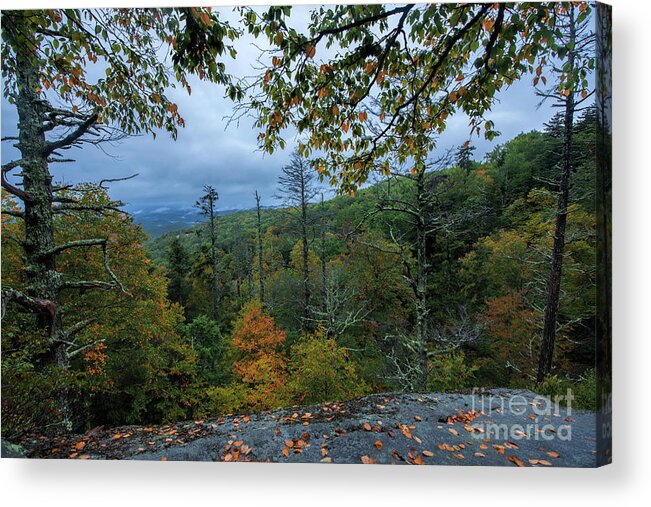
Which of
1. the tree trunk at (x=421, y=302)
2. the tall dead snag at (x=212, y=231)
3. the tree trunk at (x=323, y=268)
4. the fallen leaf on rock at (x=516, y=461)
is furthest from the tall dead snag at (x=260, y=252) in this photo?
the fallen leaf on rock at (x=516, y=461)

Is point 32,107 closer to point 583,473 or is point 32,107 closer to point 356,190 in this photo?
point 356,190

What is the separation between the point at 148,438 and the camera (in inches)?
99.0

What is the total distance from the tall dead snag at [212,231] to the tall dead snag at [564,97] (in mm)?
3155

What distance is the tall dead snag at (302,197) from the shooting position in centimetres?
281

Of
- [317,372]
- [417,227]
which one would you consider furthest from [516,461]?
[417,227]

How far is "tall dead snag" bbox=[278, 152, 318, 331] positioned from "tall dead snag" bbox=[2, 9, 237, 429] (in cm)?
102

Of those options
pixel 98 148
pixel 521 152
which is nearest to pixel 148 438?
pixel 98 148

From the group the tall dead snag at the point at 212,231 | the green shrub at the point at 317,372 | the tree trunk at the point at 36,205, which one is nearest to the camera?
the tree trunk at the point at 36,205

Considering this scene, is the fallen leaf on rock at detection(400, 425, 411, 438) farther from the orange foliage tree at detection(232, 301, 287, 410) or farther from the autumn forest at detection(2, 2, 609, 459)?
the orange foliage tree at detection(232, 301, 287, 410)

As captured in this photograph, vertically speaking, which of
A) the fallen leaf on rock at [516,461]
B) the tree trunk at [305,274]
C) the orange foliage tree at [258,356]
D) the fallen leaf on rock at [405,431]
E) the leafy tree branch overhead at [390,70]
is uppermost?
the leafy tree branch overhead at [390,70]

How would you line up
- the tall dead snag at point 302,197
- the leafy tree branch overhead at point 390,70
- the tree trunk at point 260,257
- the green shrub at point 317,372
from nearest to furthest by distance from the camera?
the leafy tree branch overhead at point 390,70, the tall dead snag at point 302,197, the tree trunk at point 260,257, the green shrub at point 317,372

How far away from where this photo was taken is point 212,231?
3.14m

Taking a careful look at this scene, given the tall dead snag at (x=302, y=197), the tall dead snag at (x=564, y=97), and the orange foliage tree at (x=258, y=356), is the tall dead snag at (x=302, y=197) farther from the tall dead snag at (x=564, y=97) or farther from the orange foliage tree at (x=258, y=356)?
the tall dead snag at (x=564, y=97)

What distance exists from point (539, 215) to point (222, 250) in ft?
11.1
